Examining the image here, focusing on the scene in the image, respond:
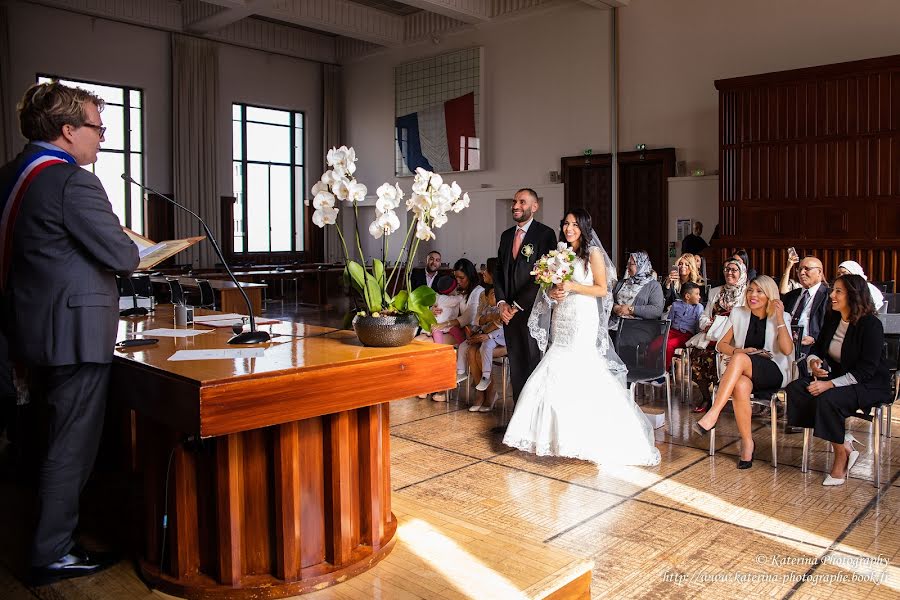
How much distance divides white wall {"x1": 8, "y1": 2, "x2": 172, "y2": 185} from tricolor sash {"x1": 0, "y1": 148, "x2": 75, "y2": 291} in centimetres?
1228

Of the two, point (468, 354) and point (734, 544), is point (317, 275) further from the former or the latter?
point (734, 544)

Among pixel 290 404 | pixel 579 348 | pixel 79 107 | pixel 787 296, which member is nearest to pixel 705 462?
pixel 579 348

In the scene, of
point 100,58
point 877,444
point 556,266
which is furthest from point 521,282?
point 100,58

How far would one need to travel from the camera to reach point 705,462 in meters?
4.75

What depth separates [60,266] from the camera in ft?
8.35

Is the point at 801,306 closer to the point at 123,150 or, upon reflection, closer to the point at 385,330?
the point at 385,330

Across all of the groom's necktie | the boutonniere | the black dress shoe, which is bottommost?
the black dress shoe

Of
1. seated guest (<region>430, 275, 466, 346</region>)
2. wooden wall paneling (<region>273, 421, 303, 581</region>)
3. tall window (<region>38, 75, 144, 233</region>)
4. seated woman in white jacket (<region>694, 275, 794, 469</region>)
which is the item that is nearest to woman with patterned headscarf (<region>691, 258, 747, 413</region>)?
seated woman in white jacket (<region>694, 275, 794, 469</region>)

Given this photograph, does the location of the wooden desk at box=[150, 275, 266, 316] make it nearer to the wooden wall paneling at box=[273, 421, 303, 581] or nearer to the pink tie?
the pink tie

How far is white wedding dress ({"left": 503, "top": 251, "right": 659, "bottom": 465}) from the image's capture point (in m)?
4.67

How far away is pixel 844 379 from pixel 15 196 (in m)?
4.12

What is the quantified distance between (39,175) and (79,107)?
0.93 feet

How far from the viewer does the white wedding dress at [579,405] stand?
15.3ft

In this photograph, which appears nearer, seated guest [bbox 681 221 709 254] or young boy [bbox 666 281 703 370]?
young boy [bbox 666 281 703 370]
